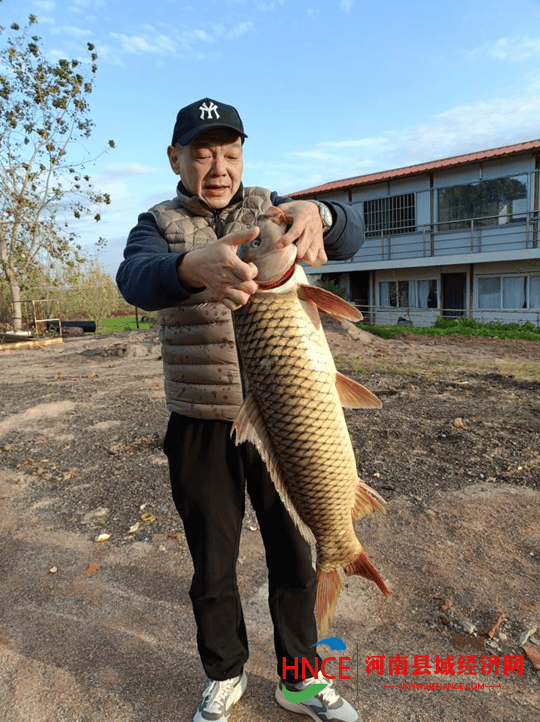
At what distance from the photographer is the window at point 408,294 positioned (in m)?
22.0

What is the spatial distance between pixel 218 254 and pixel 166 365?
1029 mm

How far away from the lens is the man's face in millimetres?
2314

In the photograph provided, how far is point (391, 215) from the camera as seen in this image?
22.6m

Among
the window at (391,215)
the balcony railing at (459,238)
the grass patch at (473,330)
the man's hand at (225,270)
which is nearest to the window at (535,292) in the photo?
the grass patch at (473,330)

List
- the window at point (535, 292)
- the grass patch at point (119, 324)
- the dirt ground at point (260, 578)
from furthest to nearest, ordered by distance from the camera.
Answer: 1. the grass patch at point (119, 324)
2. the window at point (535, 292)
3. the dirt ground at point (260, 578)

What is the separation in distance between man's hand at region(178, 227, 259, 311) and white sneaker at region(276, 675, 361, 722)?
2041mm

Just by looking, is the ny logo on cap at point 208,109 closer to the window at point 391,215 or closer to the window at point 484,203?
the window at point 484,203

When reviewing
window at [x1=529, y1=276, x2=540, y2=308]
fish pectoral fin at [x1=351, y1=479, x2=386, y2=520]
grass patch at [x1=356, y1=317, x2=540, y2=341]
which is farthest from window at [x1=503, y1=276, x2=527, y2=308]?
fish pectoral fin at [x1=351, y1=479, x2=386, y2=520]

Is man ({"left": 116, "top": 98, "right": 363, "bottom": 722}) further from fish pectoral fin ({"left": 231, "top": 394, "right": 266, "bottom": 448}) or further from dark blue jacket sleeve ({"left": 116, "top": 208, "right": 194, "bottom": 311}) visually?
fish pectoral fin ({"left": 231, "top": 394, "right": 266, "bottom": 448})

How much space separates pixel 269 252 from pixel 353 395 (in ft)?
2.92

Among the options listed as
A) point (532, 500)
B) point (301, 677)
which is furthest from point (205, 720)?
point (532, 500)

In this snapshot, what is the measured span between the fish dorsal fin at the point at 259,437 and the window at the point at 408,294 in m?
21.0

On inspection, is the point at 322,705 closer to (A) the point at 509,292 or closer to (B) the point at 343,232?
(B) the point at 343,232

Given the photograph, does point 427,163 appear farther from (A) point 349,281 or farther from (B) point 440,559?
(B) point 440,559
